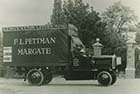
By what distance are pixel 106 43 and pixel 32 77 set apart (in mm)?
979

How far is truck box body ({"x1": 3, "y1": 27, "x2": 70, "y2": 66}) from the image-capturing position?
2.33m

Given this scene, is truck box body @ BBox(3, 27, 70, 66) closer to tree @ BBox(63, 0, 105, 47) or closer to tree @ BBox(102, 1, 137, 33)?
tree @ BBox(63, 0, 105, 47)

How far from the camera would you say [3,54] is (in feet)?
7.37

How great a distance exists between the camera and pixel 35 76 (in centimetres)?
270

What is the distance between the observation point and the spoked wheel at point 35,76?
2.62m

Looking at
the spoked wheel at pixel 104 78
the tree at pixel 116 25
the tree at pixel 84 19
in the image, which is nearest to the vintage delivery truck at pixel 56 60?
the spoked wheel at pixel 104 78

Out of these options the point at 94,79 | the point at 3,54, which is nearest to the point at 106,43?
the point at 3,54

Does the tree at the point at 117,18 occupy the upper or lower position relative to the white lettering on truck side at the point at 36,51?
upper

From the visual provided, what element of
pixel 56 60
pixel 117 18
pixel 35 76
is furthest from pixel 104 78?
pixel 117 18

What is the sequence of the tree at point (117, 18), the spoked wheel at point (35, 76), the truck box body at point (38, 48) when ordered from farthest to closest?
the spoked wheel at point (35, 76) → the truck box body at point (38, 48) → the tree at point (117, 18)

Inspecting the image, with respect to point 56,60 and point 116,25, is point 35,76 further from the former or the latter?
point 116,25

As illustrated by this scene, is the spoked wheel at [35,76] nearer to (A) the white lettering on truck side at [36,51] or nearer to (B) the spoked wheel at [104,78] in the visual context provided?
(A) the white lettering on truck side at [36,51]

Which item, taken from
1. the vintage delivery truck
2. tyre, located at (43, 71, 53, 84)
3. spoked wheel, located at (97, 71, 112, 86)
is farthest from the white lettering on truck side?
spoked wheel, located at (97, 71, 112, 86)

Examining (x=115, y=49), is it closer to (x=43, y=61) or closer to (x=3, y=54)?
(x=3, y=54)
